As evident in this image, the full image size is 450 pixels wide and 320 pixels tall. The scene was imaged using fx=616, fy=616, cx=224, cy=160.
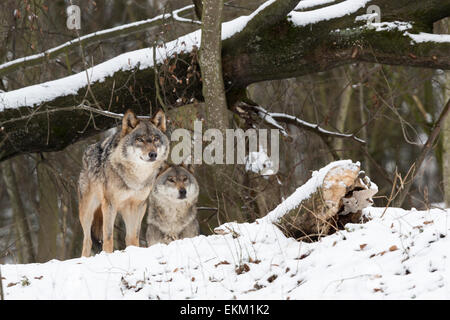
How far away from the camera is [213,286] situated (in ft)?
17.2

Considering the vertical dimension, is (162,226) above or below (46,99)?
below

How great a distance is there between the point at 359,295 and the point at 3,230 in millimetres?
14859

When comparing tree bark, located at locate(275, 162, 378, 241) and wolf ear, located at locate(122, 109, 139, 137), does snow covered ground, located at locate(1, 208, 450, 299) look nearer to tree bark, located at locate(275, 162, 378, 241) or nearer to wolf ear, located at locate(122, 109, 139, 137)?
tree bark, located at locate(275, 162, 378, 241)

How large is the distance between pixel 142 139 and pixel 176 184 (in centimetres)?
84

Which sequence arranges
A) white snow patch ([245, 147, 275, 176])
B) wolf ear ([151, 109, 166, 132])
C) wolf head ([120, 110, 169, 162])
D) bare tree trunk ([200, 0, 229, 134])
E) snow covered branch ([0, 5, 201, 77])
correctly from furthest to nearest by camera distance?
snow covered branch ([0, 5, 201, 77]) → white snow patch ([245, 147, 275, 176]) → wolf ear ([151, 109, 166, 132]) → wolf head ([120, 110, 169, 162]) → bare tree trunk ([200, 0, 229, 134])

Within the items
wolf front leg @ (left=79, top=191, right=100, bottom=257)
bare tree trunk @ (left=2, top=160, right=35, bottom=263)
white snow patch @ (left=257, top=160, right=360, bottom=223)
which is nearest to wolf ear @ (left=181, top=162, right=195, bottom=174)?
wolf front leg @ (left=79, top=191, right=100, bottom=257)

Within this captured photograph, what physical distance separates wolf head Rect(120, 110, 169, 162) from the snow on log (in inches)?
116

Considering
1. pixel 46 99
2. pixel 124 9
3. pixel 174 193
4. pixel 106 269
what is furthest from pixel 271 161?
pixel 124 9

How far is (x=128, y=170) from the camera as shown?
8742 millimetres

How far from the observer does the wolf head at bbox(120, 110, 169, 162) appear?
8609mm

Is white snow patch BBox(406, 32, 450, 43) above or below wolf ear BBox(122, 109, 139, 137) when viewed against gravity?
above

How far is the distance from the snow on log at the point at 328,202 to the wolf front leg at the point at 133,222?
336 centimetres
